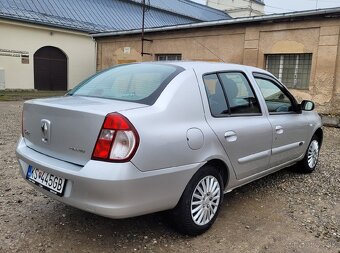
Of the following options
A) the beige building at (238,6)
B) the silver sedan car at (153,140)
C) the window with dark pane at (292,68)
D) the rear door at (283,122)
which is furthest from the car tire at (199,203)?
the beige building at (238,6)

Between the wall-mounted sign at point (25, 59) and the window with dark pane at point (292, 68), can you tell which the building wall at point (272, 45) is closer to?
the window with dark pane at point (292, 68)

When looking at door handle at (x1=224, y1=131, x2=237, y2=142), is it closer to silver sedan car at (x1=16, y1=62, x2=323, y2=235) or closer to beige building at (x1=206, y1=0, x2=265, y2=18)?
silver sedan car at (x1=16, y1=62, x2=323, y2=235)

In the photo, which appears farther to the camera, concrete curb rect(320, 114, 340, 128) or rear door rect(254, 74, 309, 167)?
concrete curb rect(320, 114, 340, 128)

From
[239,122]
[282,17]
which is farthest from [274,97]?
[282,17]

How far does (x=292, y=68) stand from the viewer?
12.0 m

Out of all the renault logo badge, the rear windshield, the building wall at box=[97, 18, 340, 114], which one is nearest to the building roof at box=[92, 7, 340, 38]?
the building wall at box=[97, 18, 340, 114]

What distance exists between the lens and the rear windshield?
301 centimetres

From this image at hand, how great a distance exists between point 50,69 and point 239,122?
19.7 m

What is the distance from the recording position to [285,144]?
4285 millimetres

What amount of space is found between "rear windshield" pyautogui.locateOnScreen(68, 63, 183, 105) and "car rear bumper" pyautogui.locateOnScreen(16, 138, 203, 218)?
0.61 metres

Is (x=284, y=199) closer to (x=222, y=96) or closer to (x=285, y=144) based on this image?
(x=285, y=144)

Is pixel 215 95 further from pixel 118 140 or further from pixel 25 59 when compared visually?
pixel 25 59

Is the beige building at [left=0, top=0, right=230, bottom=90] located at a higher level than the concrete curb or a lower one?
higher

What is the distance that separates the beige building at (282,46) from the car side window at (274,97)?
7.12 m
